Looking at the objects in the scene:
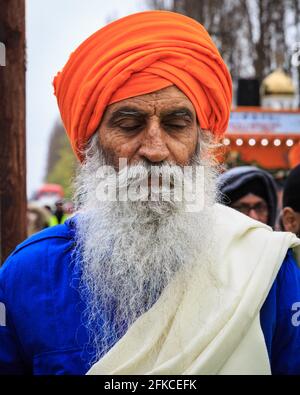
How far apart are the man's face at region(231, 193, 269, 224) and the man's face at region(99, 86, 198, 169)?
8.19 ft

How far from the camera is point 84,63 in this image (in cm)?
250

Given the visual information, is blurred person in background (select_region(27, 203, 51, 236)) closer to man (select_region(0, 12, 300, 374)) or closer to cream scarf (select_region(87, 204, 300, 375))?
man (select_region(0, 12, 300, 374))

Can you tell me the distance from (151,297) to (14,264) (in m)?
0.49

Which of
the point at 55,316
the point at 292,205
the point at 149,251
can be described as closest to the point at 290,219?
the point at 292,205

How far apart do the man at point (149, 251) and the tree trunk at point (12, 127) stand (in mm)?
881

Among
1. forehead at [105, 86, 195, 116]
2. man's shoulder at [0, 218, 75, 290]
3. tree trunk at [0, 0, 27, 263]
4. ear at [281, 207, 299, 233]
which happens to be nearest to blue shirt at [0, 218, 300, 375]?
man's shoulder at [0, 218, 75, 290]

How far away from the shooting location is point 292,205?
364 cm

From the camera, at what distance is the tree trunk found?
11.1 ft

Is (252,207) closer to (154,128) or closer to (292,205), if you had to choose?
(292,205)

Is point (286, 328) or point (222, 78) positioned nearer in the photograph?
point (286, 328)

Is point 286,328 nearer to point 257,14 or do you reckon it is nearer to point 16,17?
Result: point 16,17
